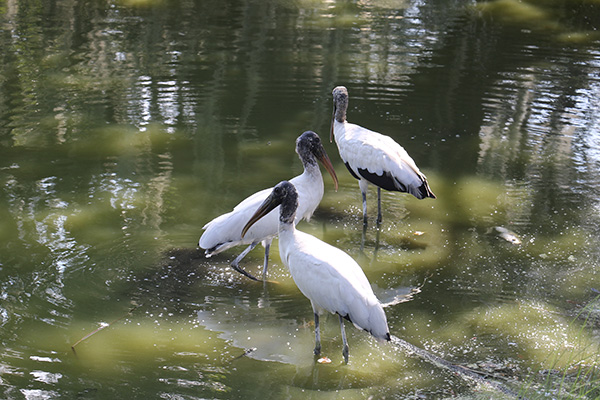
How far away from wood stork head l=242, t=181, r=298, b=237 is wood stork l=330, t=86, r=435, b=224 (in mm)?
1505

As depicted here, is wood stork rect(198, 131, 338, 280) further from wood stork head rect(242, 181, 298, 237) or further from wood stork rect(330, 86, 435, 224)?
wood stork rect(330, 86, 435, 224)

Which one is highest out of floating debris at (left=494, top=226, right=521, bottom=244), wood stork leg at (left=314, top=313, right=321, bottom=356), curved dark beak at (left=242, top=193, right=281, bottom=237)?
curved dark beak at (left=242, top=193, right=281, bottom=237)

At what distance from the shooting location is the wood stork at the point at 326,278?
3.81 metres

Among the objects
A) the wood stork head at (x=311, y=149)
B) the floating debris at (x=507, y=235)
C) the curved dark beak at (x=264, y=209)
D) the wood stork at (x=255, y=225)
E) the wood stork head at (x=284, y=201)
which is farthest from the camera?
the floating debris at (x=507, y=235)

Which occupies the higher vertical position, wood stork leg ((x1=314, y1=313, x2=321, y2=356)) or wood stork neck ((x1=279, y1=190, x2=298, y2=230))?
wood stork neck ((x1=279, y1=190, x2=298, y2=230))

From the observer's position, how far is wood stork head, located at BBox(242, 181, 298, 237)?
4215 millimetres

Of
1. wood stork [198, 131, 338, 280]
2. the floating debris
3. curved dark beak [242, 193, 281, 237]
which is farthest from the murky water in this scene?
curved dark beak [242, 193, 281, 237]

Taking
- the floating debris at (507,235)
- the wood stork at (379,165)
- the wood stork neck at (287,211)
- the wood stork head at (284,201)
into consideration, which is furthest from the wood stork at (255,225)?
the floating debris at (507,235)

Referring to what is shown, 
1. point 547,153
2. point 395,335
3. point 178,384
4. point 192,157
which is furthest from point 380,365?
point 547,153

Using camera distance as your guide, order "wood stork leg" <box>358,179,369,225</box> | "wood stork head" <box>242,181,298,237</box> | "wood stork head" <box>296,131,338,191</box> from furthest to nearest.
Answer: "wood stork leg" <box>358,179,369,225</box> → "wood stork head" <box>296,131,338,191</box> → "wood stork head" <box>242,181,298,237</box>

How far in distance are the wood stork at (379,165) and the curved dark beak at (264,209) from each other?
4.96 feet

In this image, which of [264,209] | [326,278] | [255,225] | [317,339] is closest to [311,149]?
[255,225]

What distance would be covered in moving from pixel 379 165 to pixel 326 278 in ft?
6.28

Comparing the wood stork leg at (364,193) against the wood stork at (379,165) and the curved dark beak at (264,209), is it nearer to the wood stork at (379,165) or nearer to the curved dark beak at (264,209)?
the wood stork at (379,165)
